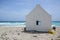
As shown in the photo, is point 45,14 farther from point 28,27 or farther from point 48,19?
point 28,27

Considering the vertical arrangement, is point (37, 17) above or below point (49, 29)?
above

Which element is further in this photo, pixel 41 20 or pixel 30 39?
pixel 41 20

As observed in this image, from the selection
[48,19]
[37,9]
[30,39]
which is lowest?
[30,39]

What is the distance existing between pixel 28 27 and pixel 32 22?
1.13 meters

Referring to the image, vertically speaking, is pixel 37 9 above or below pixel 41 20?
above

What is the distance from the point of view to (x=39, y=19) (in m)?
27.9

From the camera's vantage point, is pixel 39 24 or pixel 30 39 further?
pixel 39 24

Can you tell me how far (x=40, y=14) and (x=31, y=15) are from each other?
159 centimetres

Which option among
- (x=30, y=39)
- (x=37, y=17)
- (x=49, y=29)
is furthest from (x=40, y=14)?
(x=30, y=39)

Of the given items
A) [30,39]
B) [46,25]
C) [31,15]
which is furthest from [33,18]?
[30,39]

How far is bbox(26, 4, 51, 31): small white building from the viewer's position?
2763 cm

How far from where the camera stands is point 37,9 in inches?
1091

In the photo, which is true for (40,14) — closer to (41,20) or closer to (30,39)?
(41,20)

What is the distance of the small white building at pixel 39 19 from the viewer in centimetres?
2763
